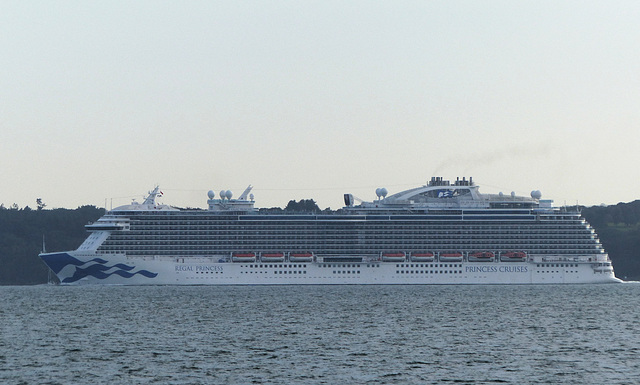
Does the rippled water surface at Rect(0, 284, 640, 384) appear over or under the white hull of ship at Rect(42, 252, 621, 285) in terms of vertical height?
under

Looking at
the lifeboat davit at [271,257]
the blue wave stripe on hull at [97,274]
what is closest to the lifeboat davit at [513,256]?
the lifeboat davit at [271,257]

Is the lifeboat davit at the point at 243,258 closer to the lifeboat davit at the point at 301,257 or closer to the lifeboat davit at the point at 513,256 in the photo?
the lifeboat davit at the point at 301,257

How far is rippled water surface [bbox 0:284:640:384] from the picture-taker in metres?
53.9

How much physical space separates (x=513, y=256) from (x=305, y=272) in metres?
25.9

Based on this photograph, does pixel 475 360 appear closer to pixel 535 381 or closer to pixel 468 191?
pixel 535 381

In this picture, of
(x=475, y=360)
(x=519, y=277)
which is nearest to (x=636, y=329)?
(x=475, y=360)

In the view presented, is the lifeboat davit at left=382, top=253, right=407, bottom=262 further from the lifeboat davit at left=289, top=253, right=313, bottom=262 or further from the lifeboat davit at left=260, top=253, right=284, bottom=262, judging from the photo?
the lifeboat davit at left=260, top=253, right=284, bottom=262

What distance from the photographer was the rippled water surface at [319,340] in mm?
53938

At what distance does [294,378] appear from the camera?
173ft

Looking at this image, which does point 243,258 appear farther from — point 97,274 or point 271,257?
point 97,274

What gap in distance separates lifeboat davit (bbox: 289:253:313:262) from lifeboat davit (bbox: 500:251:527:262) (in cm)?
2382

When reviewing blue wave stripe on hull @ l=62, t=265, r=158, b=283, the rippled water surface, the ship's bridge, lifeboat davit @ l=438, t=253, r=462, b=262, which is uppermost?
the ship's bridge

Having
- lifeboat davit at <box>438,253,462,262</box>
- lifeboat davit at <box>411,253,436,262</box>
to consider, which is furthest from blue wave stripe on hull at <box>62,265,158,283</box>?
lifeboat davit at <box>438,253,462,262</box>

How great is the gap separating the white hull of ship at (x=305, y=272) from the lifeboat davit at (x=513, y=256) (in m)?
0.54
